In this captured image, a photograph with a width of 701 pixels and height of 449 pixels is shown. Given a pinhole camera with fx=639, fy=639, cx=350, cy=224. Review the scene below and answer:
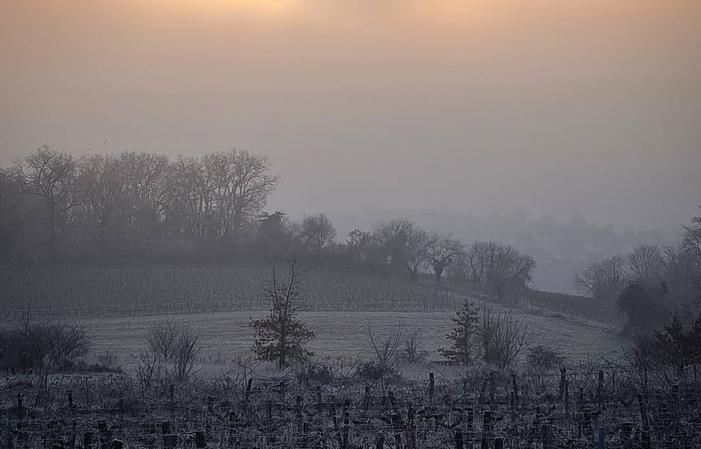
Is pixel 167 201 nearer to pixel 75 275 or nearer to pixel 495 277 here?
pixel 75 275

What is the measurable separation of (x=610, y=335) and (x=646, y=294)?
A: 195 centimetres

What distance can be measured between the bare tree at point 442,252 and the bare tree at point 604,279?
25.8 ft

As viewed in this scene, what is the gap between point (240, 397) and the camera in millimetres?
9898

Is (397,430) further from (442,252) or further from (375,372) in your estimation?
(442,252)

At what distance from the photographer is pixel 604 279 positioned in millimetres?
33906

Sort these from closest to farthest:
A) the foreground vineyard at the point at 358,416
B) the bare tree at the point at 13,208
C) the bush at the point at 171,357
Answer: the foreground vineyard at the point at 358,416 < the bush at the point at 171,357 < the bare tree at the point at 13,208

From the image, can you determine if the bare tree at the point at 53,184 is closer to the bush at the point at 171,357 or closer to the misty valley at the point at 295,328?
the misty valley at the point at 295,328

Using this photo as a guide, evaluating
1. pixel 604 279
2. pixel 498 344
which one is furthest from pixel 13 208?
pixel 604 279

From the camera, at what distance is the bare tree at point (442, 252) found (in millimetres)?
40000

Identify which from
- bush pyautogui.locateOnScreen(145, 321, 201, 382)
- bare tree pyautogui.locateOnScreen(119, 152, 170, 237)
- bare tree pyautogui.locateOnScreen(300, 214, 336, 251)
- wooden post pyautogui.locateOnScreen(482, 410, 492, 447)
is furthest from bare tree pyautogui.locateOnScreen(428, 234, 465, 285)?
wooden post pyautogui.locateOnScreen(482, 410, 492, 447)

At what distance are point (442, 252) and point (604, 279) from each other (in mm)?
12182

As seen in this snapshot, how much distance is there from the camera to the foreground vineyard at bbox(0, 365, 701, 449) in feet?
23.3

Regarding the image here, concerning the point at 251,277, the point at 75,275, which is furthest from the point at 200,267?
the point at 75,275

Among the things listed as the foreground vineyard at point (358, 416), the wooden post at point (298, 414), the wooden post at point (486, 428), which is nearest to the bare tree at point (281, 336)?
the foreground vineyard at point (358, 416)
